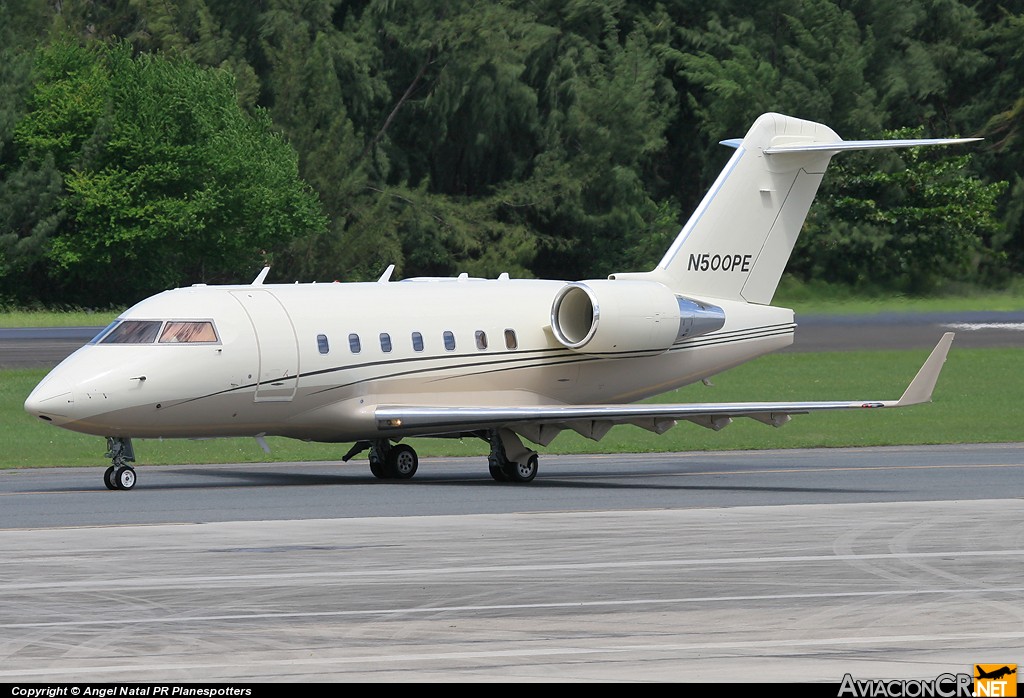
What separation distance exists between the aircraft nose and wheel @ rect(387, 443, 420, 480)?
565 cm

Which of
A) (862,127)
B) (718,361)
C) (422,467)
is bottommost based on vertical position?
(422,467)

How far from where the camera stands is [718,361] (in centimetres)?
2994

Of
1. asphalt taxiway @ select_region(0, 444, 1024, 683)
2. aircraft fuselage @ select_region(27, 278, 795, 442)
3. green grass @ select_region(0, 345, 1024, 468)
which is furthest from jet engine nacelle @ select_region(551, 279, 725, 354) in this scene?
green grass @ select_region(0, 345, 1024, 468)

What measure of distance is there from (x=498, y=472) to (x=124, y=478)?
5710 mm

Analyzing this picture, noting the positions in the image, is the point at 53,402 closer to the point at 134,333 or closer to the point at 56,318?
the point at 134,333

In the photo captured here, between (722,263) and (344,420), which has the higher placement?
(722,263)

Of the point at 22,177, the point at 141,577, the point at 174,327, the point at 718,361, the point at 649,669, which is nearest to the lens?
the point at 649,669

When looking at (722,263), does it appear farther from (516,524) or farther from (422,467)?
(516,524)

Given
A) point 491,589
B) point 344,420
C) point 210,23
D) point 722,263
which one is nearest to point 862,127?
point 210,23

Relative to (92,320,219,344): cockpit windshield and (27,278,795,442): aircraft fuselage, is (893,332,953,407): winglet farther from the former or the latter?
(92,320,219,344): cockpit windshield

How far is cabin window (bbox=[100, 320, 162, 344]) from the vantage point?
24.6 m

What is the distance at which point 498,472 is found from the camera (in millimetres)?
27078

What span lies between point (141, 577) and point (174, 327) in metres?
9.14

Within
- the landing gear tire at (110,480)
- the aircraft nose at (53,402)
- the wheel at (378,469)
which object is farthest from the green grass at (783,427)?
the aircraft nose at (53,402)
